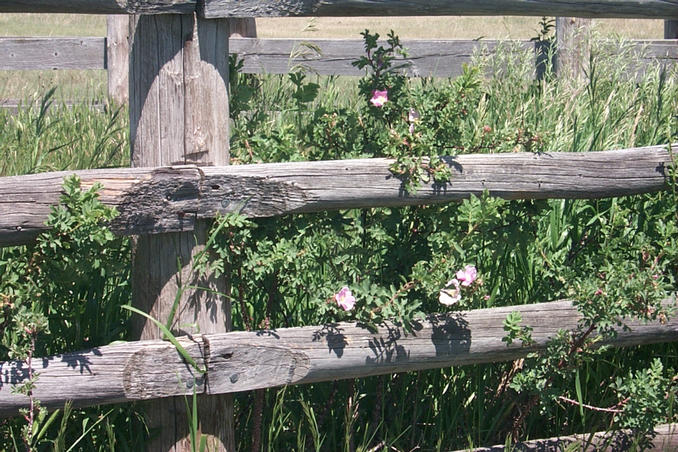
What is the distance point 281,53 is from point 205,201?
5.38 metres

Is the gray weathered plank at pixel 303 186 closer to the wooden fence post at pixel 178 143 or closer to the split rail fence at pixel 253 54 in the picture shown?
the wooden fence post at pixel 178 143

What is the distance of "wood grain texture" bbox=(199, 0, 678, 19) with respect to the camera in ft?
6.73

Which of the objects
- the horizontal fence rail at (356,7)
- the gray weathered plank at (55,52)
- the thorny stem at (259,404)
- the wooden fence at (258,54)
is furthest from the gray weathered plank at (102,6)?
the gray weathered plank at (55,52)

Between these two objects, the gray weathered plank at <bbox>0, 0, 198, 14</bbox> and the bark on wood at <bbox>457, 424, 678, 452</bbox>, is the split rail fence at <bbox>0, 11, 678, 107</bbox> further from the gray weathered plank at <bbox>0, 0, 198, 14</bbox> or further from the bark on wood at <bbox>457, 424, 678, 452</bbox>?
the gray weathered plank at <bbox>0, 0, 198, 14</bbox>

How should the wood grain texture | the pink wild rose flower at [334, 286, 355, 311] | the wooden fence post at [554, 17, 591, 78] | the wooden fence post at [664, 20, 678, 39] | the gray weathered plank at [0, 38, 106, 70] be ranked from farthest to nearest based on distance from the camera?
Answer: the wooden fence post at [664, 20, 678, 39] → the gray weathered plank at [0, 38, 106, 70] → the wooden fence post at [554, 17, 591, 78] → the pink wild rose flower at [334, 286, 355, 311] → the wood grain texture

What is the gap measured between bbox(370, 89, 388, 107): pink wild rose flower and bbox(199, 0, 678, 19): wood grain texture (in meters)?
0.25

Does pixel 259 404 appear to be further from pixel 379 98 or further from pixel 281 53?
pixel 281 53

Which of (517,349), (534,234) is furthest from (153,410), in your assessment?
(534,234)

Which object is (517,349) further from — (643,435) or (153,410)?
(153,410)

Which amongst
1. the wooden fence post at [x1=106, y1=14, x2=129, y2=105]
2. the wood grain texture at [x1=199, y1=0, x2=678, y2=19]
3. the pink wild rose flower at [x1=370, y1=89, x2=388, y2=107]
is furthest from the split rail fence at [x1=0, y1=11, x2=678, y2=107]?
the pink wild rose flower at [x1=370, y1=89, x2=388, y2=107]

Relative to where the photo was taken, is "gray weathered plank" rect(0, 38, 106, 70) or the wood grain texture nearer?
the wood grain texture

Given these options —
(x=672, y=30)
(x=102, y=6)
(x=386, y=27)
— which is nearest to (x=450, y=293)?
(x=102, y=6)

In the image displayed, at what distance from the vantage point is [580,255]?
109 inches

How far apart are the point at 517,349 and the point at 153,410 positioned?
1082mm
